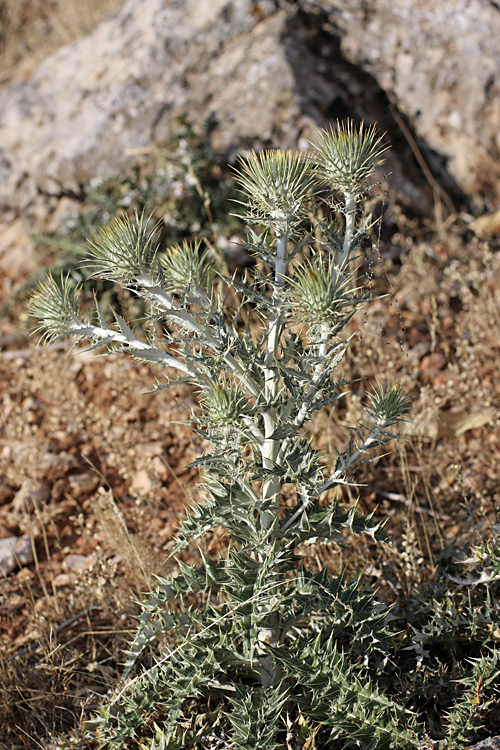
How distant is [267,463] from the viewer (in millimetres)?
1961

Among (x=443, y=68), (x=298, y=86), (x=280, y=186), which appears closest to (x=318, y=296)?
(x=280, y=186)

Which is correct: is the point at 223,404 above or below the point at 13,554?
above

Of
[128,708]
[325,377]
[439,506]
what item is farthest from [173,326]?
[439,506]

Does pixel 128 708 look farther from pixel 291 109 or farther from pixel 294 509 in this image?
pixel 291 109

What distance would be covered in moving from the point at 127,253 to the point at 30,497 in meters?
2.07

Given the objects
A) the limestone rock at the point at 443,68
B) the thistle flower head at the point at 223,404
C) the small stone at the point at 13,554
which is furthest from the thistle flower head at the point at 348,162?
the limestone rock at the point at 443,68

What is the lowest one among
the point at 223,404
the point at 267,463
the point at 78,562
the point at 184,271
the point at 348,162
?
the point at 78,562

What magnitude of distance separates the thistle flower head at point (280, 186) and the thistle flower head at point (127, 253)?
1.04ft

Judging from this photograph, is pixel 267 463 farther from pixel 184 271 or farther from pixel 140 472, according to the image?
pixel 140 472

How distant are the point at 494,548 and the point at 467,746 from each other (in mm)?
603

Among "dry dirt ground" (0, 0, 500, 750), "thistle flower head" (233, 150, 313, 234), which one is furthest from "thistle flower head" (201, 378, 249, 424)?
"thistle flower head" (233, 150, 313, 234)

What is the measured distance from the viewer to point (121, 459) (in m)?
3.11

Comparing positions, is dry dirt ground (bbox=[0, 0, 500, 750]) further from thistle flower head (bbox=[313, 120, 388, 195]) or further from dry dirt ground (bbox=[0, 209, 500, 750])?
thistle flower head (bbox=[313, 120, 388, 195])

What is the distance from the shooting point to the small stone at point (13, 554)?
3066mm
